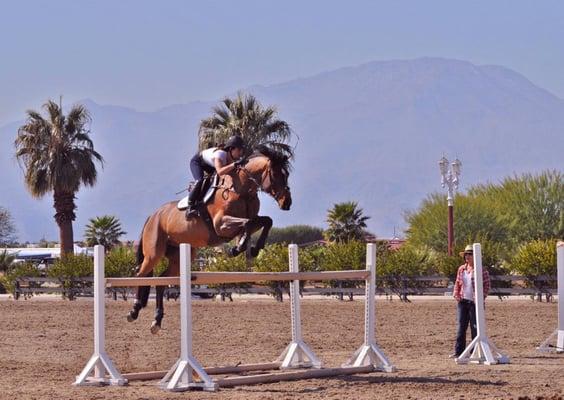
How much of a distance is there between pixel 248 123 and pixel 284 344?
1272 inches

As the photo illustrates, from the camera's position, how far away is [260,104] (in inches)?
2160

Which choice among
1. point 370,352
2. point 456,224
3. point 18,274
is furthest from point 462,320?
point 456,224

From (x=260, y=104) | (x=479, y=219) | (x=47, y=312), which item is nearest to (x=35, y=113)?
(x=260, y=104)

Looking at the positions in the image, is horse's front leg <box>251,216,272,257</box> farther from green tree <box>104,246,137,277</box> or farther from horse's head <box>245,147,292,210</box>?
green tree <box>104,246,137,277</box>

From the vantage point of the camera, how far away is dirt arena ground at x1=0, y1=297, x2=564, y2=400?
1455 centimetres

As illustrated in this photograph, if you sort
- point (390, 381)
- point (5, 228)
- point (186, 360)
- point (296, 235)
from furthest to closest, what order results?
point (5, 228), point (296, 235), point (390, 381), point (186, 360)

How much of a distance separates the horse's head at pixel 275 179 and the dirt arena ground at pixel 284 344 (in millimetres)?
2333

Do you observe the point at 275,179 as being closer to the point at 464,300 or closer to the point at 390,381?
the point at 390,381

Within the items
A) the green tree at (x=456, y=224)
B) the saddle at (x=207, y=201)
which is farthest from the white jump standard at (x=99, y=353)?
the green tree at (x=456, y=224)

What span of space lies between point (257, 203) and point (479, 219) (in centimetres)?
3653

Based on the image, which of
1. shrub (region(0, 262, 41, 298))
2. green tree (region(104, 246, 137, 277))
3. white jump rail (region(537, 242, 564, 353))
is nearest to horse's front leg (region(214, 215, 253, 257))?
white jump rail (region(537, 242, 564, 353))

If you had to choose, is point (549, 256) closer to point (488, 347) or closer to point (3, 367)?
point (488, 347)

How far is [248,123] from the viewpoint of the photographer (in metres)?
53.3

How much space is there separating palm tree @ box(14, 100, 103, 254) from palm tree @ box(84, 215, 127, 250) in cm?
411
